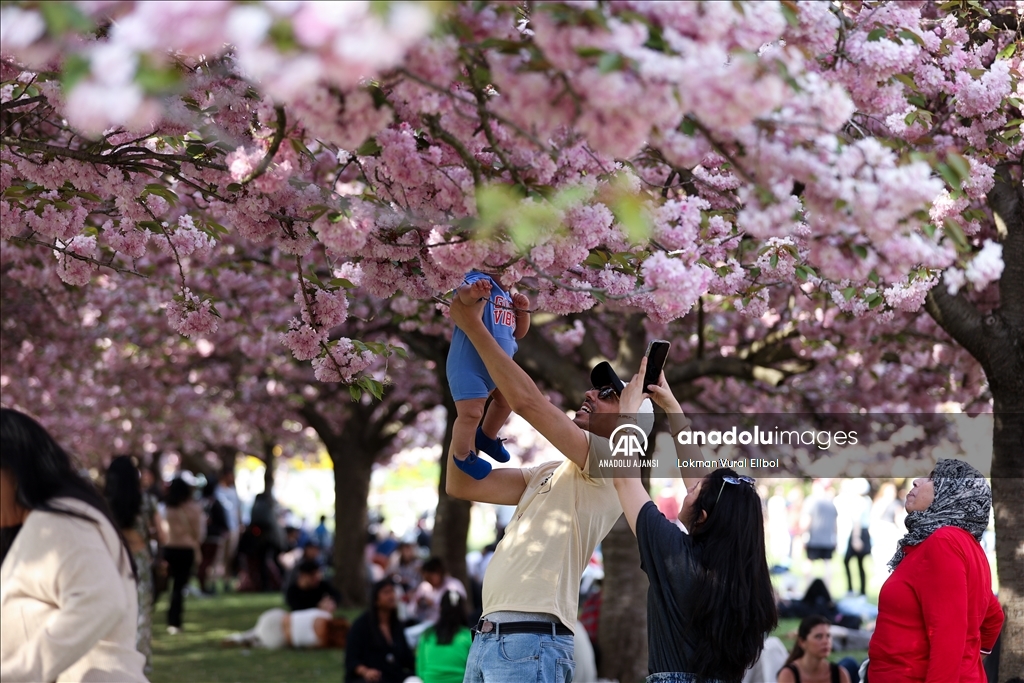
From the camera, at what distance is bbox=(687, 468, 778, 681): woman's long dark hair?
3330 millimetres

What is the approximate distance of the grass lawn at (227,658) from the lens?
1040cm

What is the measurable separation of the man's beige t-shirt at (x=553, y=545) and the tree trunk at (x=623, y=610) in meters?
5.64

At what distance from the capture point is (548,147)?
2984 millimetres

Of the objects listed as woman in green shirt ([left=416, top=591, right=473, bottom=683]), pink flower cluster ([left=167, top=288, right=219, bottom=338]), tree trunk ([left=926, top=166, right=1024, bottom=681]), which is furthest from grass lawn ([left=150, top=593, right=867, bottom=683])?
pink flower cluster ([left=167, top=288, right=219, bottom=338])

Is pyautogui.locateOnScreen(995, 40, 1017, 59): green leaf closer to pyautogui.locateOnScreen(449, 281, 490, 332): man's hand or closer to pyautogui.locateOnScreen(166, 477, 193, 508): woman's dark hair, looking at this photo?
pyautogui.locateOnScreen(449, 281, 490, 332): man's hand

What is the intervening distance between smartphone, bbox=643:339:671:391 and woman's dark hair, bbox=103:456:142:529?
4589 millimetres

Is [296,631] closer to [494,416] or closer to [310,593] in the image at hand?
[310,593]

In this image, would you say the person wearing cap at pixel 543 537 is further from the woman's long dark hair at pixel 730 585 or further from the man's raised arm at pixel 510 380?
the woman's long dark hair at pixel 730 585

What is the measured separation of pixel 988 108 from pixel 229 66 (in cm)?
323

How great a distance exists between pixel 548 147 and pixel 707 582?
55.6 inches

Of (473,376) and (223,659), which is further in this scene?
(223,659)

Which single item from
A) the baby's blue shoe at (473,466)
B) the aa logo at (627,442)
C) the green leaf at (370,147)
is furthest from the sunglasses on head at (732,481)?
the green leaf at (370,147)

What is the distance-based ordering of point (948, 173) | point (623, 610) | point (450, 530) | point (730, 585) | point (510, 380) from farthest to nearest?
point (450, 530), point (623, 610), point (510, 380), point (730, 585), point (948, 173)

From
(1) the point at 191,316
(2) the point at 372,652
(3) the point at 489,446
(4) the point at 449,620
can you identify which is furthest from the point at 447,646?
(3) the point at 489,446
